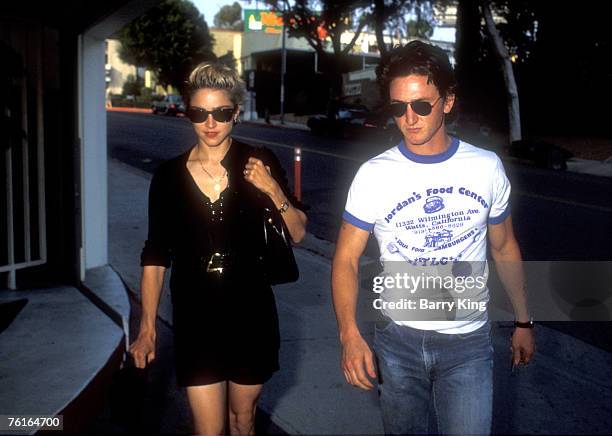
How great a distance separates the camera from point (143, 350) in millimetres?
3148

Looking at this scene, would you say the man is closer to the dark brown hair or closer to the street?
the dark brown hair

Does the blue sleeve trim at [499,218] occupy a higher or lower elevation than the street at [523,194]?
higher

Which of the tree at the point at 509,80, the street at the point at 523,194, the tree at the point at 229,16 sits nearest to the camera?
the street at the point at 523,194

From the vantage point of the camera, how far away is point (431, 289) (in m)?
2.73

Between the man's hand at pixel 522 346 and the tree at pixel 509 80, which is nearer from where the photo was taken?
the man's hand at pixel 522 346

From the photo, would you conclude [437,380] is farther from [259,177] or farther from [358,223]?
[259,177]

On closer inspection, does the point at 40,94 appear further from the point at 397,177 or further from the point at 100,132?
the point at 397,177

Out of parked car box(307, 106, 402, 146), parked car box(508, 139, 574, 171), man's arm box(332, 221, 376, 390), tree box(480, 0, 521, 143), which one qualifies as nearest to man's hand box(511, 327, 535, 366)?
man's arm box(332, 221, 376, 390)

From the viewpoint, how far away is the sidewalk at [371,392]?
4344 mm

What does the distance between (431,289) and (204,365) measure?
1.01m

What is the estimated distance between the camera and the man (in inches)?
107

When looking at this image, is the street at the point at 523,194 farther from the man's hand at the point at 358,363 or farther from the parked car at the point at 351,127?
the man's hand at the point at 358,363

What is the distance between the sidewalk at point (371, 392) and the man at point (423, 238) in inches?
60.0

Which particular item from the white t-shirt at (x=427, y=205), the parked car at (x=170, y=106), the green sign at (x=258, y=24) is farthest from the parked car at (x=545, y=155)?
the green sign at (x=258, y=24)
